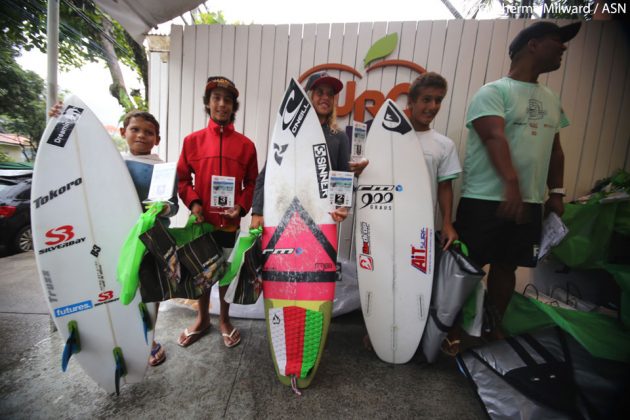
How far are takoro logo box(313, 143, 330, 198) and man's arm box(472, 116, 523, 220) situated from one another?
3.00 feet

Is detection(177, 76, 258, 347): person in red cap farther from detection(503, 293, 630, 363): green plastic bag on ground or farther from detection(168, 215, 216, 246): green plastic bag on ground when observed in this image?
detection(503, 293, 630, 363): green plastic bag on ground

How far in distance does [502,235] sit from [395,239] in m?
0.63

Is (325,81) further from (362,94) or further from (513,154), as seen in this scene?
(513,154)

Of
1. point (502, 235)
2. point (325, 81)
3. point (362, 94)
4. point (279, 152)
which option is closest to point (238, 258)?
point (279, 152)

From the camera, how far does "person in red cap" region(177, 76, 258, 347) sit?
1.50 metres

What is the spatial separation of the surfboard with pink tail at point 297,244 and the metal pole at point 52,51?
155 centimetres

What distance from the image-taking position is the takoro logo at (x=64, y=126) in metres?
1.32

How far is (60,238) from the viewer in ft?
4.18

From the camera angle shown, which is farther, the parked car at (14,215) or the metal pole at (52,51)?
the parked car at (14,215)

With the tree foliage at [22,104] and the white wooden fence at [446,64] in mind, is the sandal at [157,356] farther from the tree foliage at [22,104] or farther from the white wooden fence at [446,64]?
the tree foliage at [22,104]

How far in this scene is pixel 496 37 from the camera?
209 centimetres

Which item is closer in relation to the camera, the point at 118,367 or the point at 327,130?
the point at 118,367

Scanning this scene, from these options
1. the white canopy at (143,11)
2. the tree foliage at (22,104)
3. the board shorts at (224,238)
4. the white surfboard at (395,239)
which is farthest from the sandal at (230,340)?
the tree foliage at (22,104)

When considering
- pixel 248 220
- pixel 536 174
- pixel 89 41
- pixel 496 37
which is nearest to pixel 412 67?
pixel 496 37
